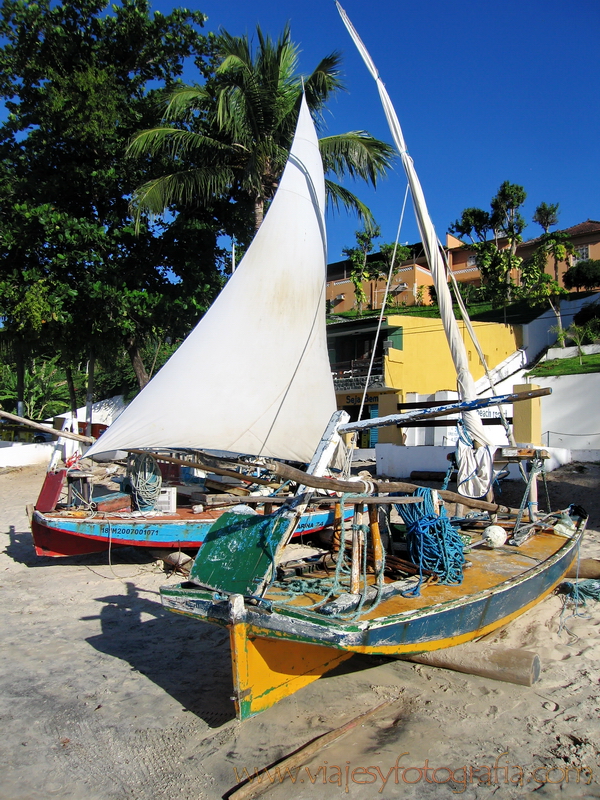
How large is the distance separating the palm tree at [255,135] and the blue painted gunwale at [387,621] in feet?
34.1

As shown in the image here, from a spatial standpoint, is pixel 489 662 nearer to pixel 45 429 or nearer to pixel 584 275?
pixel 45 429

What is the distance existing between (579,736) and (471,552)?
258 cm

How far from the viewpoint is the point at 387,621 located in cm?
448

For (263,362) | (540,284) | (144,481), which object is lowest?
(144,481)

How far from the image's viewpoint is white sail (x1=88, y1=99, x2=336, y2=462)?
7.42 m

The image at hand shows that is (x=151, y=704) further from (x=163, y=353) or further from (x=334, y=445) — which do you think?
(x=163, y=353)

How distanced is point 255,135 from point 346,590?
1147cm

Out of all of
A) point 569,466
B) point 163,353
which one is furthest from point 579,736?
point 163,353

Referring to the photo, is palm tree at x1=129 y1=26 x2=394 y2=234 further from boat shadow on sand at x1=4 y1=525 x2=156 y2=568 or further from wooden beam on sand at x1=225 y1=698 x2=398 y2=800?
wooden beam on sand at x1=225 y1=698 x2=398 y2=800

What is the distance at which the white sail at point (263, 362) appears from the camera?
7423 millimetres

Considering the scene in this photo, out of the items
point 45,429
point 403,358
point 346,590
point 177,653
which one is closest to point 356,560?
point 346,590

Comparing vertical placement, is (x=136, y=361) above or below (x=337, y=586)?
above

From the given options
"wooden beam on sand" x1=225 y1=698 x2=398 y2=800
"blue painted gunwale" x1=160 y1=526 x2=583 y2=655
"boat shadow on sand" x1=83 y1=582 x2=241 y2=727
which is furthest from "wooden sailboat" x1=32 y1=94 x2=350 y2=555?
"wooden beam on sand" x1=225 y1=698 x2=398 y2=800

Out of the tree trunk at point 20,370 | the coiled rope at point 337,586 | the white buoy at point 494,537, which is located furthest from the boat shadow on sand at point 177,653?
the tree trunk at point 20,370
